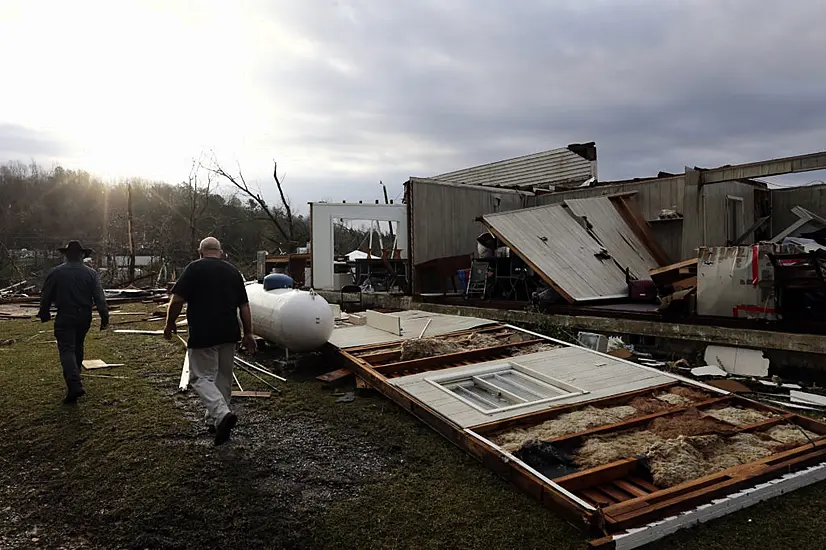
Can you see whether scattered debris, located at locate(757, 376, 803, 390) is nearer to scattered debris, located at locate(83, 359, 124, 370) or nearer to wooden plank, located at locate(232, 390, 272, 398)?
wooden plank, located at locate(232, 390, 272, 398)

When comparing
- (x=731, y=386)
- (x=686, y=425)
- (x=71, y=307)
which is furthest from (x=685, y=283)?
(x=71, y=307)

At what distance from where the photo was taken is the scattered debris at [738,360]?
583cm

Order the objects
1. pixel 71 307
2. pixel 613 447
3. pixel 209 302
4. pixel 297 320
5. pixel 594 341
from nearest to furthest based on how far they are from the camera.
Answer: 1. pixel 613 447
2. pixel 209 302
3. pixel 71 307
4. pixel 297 320
5. pixel 594 341

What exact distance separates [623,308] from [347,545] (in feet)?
20.6

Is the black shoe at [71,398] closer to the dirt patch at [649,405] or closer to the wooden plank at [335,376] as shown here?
the wooden plank at [335,376]

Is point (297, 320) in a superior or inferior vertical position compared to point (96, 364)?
superior

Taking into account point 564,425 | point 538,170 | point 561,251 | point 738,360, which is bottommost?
point 564,425

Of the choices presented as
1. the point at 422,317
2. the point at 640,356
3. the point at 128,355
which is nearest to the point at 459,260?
the point at 422,317

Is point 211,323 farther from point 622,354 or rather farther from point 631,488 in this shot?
point 622,354

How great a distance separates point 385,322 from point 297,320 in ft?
6.01

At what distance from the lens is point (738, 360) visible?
6016 millimetres

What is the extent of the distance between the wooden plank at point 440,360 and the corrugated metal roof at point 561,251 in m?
2.17

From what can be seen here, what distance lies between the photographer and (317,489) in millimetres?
3428

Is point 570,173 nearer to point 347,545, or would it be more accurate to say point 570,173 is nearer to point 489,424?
point 489,424
